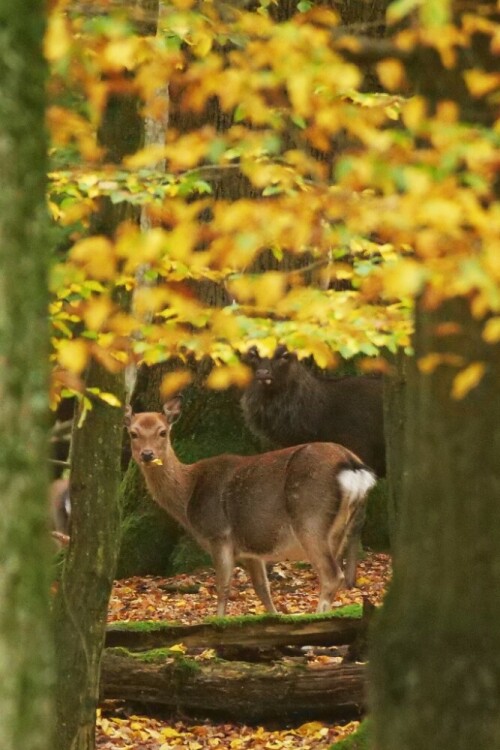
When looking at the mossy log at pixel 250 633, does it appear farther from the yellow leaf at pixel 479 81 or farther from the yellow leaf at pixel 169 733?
the yellow leaf at pixel 479 81

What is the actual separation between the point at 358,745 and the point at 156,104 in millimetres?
3441

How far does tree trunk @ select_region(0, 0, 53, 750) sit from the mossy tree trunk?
3595mm

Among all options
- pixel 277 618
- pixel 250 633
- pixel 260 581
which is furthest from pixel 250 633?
pixel 260 581

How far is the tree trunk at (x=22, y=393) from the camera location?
4.31m

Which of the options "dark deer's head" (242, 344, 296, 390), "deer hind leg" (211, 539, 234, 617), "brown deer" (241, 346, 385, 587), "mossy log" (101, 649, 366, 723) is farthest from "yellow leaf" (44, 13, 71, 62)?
"dark deer's head" (242, 344, 296, 390)

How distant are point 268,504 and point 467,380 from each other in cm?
877

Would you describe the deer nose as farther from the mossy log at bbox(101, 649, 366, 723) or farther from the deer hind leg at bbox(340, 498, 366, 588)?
the mossy log at bbox(101, 649, 366, 723)

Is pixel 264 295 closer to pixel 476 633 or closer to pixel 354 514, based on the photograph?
pixel 476 633

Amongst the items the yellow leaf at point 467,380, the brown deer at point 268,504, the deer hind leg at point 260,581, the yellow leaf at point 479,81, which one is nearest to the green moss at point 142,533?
the brown deer at point 268,504

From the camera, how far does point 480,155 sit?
4.43 metres

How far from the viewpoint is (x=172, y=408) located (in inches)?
540

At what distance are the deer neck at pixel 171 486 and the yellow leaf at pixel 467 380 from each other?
29.3 ft

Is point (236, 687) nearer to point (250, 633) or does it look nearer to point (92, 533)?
point (250, 633)

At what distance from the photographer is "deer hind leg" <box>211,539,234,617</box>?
12.7 m
